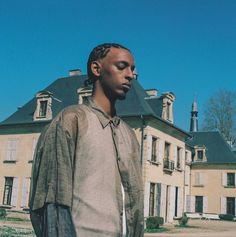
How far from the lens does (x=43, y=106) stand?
80.4 ft

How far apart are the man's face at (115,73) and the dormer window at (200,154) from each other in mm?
35413

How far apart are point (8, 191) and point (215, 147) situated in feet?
69.1

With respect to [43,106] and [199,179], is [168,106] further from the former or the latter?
[199,179]

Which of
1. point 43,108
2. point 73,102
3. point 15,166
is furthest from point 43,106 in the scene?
point 15,166

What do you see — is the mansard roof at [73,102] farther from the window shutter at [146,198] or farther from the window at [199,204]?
the window at [199,204]

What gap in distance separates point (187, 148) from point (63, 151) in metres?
35.6

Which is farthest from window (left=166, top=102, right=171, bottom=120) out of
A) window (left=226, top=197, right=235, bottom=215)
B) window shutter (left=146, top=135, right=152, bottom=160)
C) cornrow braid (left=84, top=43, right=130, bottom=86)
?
cornrow braid (left=84, top=43, right=130, bottom=86)

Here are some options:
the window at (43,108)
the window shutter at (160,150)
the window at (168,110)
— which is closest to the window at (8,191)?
the window at (43,108)

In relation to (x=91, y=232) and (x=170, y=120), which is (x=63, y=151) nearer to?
(x=91, y=232)

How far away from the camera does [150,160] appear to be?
21.3m

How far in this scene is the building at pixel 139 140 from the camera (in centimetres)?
2139

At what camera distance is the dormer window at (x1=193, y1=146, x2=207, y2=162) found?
3628 centimetres

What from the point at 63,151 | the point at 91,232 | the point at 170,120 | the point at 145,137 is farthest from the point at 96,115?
the point at 170,120

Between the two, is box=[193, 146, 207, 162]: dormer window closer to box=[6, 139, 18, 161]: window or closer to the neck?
box=[6, 139, 18, 161]: window
